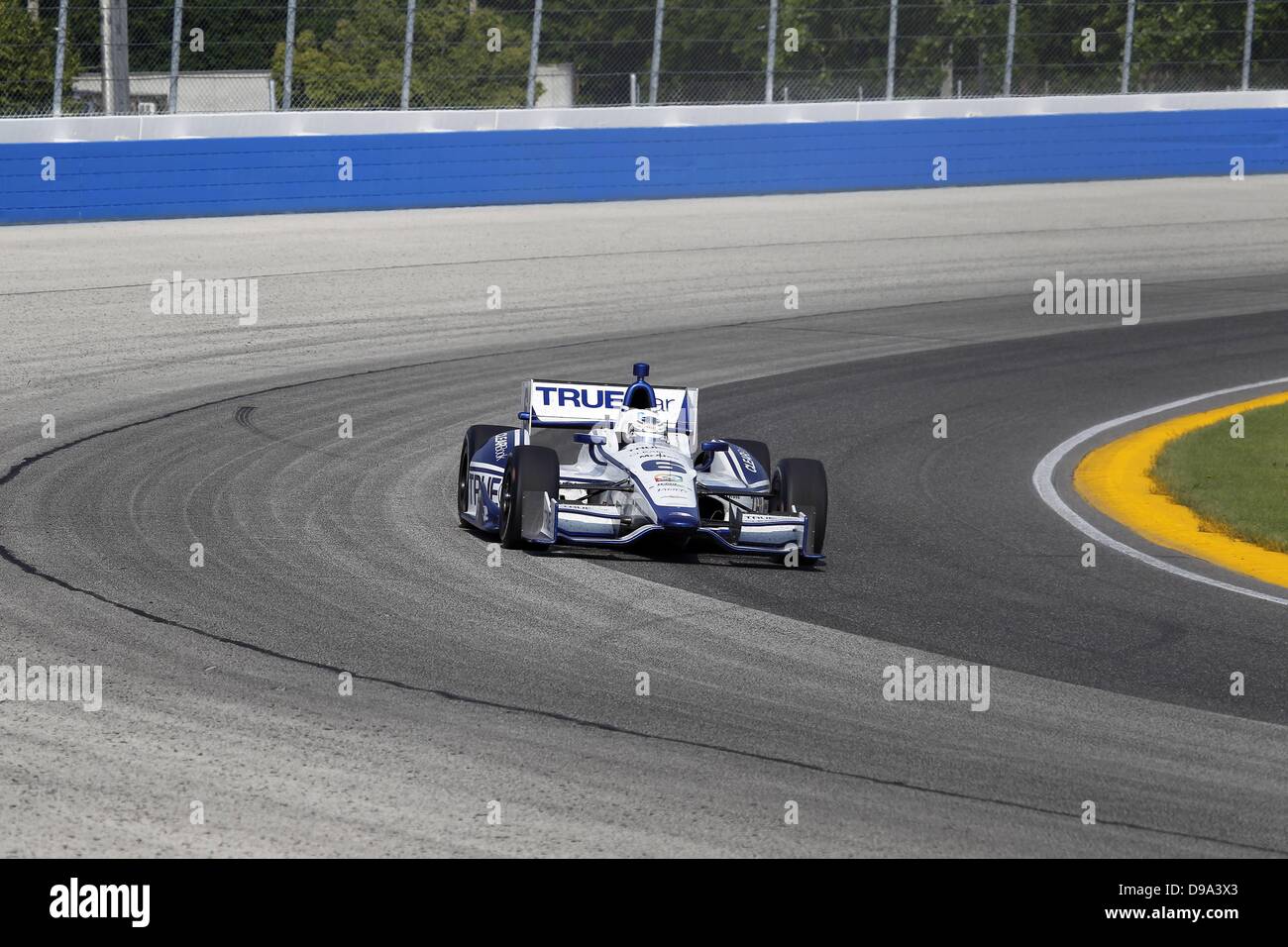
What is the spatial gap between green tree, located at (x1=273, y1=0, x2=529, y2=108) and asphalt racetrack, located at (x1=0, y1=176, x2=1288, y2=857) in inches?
289

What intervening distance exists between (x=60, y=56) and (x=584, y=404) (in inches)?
599

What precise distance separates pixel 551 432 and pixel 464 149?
13.6 metres

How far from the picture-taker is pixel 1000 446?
45.1 ft

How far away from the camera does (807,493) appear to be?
397 inches

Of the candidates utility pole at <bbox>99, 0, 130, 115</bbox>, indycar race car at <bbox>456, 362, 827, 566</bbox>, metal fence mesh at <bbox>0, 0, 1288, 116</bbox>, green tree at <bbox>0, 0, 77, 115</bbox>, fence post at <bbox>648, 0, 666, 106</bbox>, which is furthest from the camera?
fence post at <bbox>648, 0, 666, 106</bbox>

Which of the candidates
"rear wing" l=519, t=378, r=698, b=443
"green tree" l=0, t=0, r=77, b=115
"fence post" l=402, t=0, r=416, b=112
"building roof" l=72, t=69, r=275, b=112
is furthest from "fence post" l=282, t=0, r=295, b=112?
"rear wing" l=519, t=378, r=698, b=443

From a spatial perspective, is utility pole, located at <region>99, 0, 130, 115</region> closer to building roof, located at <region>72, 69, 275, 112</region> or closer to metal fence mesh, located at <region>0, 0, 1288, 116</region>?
metal fence mesh, located at <region>0, 0, 1288, 116</region>

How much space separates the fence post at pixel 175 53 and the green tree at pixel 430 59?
1.50 metres

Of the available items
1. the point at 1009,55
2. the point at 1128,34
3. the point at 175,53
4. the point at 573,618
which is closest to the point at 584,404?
the point at 573,618

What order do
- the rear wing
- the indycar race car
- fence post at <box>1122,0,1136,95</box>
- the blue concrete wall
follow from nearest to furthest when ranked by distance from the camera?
the indycar race car → the rear wing → the blue concrete wall → fence post at <box>1122,0,1136,95</box>

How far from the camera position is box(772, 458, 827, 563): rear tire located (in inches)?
393

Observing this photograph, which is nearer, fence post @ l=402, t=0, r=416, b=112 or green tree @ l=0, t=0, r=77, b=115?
green tree @ l=0, t=0, r=77, b=115

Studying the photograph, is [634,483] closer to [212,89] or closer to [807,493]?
[807,493]
